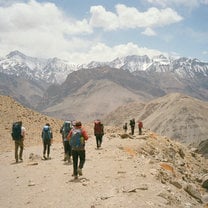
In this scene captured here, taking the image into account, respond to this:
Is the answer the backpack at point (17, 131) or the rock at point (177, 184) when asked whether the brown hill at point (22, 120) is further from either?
the rock at point (177, 184)

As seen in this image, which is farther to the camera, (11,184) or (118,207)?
(11,184)

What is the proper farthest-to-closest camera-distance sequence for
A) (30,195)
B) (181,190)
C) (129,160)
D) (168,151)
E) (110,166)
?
(168,151) < (129,160) < (110,166) < (181,190) < (30,195)

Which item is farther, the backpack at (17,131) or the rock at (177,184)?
the backpack at (17,131)

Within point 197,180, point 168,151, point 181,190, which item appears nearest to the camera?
point 181,190

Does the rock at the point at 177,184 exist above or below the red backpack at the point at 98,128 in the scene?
below

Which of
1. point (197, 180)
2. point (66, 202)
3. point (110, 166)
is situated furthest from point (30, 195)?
point (197, 180)

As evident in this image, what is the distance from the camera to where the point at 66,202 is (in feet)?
43.0

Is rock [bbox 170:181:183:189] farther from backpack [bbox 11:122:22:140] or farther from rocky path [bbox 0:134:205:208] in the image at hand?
backpack [bbox 11:122:22:140]

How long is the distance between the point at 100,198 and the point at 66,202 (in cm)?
108

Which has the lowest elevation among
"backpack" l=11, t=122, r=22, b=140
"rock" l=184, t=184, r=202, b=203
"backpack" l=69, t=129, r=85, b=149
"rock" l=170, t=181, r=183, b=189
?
"rock" l=184, t=184, r=202, b=203

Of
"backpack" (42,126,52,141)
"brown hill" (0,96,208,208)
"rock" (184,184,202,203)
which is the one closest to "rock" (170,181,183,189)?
"brown hill" (0,96,208,208)

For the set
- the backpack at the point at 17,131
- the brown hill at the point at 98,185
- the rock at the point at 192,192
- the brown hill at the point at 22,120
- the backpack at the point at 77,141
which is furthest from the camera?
the brown hill at the point at 22,120

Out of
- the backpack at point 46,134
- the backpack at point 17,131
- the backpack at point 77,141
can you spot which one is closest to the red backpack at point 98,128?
the backpack at point 46,134

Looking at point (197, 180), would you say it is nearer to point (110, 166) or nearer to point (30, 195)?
point (110, 166)
